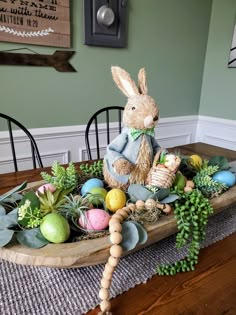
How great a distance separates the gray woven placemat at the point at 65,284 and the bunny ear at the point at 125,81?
1.40 feet

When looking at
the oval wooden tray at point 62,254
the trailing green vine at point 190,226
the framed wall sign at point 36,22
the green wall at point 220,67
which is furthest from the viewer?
the green wall at point 220,67

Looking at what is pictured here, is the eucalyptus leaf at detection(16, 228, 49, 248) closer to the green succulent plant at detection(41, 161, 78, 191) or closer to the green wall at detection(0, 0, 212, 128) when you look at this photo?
the green succulent plant at detection(41, 161, 78, 191)

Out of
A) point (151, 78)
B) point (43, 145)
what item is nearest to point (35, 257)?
point (43, 145)

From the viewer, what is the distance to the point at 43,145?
5.96ft

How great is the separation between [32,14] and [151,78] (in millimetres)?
1063

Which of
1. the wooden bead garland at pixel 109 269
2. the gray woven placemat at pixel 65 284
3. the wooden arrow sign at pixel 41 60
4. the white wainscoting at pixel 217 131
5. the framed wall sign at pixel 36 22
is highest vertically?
the framed wall sign at pixel 36 22

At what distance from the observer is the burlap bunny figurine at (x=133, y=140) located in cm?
67

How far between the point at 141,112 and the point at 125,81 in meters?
0.10

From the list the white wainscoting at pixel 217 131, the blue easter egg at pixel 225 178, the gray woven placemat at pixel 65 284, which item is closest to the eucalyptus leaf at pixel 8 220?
the gray woven placemat at pixel 65 284

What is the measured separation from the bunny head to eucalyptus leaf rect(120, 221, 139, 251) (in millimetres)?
274

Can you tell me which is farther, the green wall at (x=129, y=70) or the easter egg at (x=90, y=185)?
the green wall at (x=129, y=70)

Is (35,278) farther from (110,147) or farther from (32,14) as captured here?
(32,14)

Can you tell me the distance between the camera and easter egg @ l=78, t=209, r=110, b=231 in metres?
0.54

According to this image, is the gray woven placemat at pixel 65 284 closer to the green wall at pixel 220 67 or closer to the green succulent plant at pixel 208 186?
the green succulent plant at pixel 208 186
